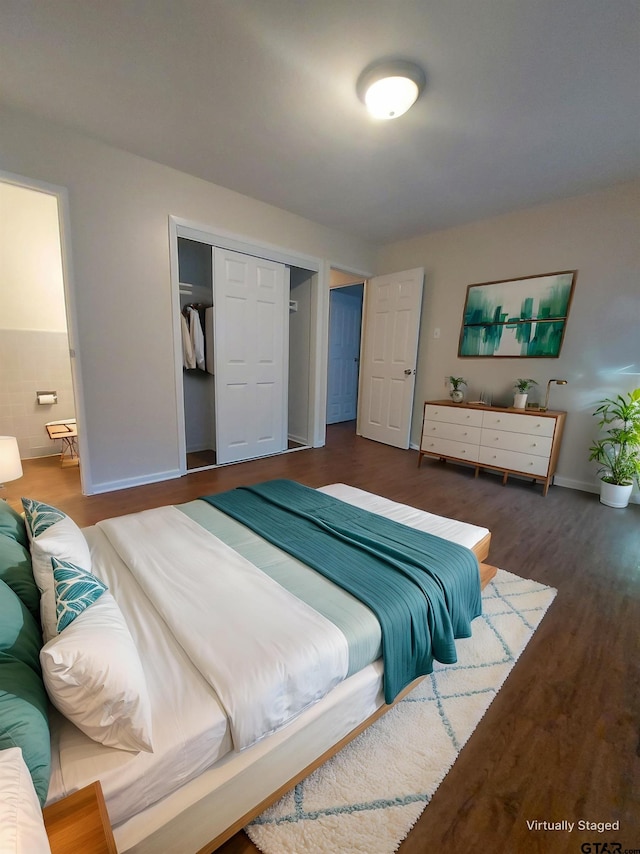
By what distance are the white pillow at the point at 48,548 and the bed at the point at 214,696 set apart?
0.03 m

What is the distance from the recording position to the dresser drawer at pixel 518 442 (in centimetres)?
324

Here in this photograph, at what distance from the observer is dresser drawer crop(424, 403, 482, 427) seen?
12.0ft

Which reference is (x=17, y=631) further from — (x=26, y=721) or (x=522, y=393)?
(x=522, y=393)

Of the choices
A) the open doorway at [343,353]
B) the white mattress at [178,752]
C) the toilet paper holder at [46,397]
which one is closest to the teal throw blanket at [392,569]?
the white mattress at [178,752]

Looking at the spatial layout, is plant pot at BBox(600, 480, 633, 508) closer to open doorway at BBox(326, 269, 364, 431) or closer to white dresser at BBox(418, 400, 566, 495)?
white dresser at BBox(418, 400, 566, 495)

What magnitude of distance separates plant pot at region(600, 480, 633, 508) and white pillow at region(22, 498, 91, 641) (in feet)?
12.5

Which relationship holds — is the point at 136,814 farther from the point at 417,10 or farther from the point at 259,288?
the point at 259,288

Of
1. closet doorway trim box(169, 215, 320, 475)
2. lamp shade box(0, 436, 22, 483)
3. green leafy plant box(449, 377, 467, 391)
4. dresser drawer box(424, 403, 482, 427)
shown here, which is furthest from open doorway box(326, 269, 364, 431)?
→ lamp shade box(0, 436, 22, 483)

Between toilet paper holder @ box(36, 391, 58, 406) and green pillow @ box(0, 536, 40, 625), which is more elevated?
toilet paper holder @ box(36, 391, 58, 406)

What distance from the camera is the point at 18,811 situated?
0.49m

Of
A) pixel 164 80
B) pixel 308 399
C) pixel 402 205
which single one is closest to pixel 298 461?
pixel 308 399

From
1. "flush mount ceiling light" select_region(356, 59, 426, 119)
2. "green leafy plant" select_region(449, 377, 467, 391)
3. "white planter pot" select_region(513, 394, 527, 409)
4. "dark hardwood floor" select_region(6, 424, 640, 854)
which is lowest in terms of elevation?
"dark hardwood floor" select_region(6, 424, 640, 854)

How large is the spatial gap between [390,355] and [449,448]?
1.53 m

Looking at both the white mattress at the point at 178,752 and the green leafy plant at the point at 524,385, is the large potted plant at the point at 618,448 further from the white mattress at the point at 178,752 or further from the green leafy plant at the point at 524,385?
the white mattress at the point at 178,752
